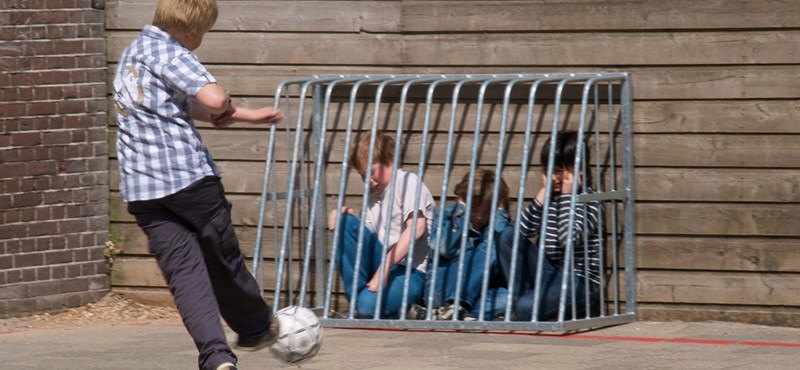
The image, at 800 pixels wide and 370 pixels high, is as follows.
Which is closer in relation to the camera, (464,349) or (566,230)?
(464,349)

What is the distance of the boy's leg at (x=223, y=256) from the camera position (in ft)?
17.9

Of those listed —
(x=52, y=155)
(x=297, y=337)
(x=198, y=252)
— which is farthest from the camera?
(x=52, y=155)

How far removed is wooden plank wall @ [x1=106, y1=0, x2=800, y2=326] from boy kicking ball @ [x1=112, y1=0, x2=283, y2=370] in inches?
103

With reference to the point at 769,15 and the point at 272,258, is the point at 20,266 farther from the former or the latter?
the point at 769,15

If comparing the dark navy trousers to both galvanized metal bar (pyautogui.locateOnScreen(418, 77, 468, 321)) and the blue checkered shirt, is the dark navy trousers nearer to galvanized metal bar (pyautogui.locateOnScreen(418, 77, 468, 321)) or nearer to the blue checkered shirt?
the blue checkered shirt

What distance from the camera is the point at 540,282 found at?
7301mm

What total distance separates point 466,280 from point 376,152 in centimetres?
88

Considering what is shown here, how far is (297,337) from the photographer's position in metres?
5.66

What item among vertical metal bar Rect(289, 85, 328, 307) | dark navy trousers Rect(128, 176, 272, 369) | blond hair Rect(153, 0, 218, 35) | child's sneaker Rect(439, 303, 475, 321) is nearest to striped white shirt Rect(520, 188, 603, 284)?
child's sneaker Rect(439, 303, 475, 321)

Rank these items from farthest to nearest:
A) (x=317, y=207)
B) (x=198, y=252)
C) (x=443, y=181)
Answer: (x=317, y=207) < (x=443, y=181) < (x=198, y=252)

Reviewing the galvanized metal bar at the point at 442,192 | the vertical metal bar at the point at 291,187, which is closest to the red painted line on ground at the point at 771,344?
the galvanized metal bar at the point at 442,192

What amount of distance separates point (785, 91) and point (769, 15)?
41 centimetres

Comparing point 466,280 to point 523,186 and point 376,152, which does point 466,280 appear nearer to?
point 523,186

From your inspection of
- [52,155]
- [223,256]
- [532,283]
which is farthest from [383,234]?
[223,256]
